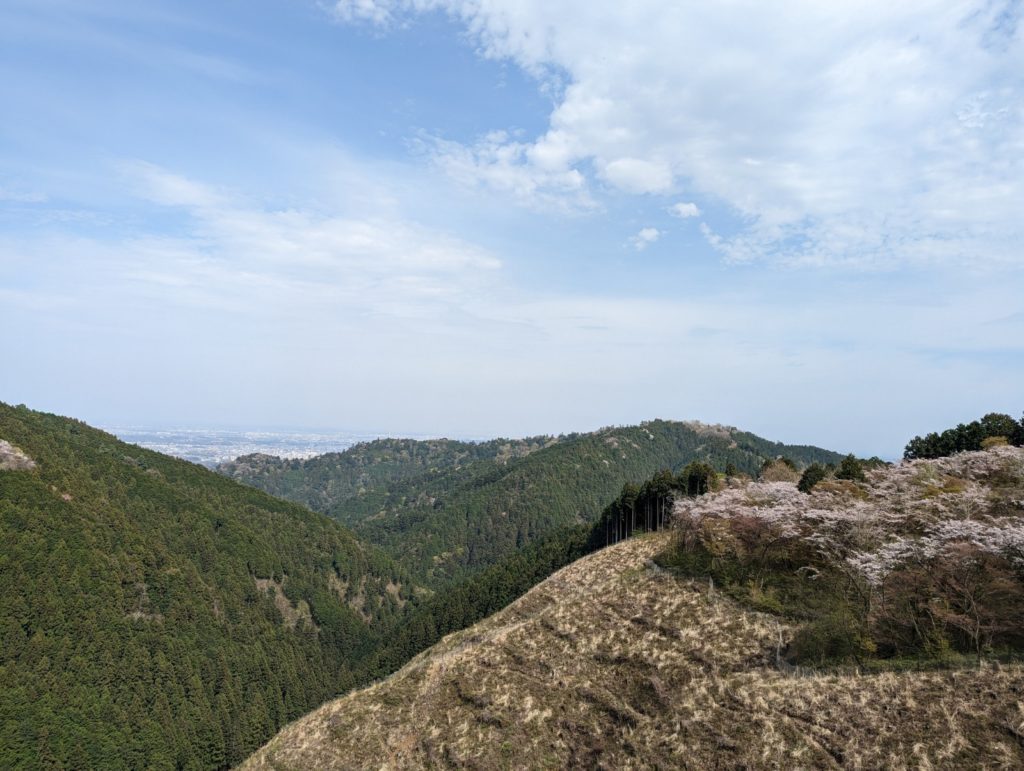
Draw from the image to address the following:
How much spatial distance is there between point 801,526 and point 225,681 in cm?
12598

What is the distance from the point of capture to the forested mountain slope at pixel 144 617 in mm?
88625

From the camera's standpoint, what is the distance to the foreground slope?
21547 mm

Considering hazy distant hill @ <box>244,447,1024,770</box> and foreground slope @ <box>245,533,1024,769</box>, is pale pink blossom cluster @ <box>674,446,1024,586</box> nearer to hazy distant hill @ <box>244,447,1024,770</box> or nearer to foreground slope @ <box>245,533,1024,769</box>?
hazy distant hill @ <box>244,447,1024,770</box>

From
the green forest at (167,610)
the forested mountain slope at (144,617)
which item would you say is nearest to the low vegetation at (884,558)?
the green forest at (167,610)

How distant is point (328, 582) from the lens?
178750 millimetres

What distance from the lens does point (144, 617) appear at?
112 metres

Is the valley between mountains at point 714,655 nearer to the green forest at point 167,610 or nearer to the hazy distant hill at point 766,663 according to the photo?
the hazy distant hill at point 766,663

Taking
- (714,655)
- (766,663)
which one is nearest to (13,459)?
(714,655)

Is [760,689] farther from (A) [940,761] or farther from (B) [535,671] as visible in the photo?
(B) [535,671]

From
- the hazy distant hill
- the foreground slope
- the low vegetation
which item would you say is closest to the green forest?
the low vegetation

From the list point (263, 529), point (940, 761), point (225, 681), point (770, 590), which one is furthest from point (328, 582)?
point (940, 761)

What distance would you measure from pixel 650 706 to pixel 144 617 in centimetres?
12423

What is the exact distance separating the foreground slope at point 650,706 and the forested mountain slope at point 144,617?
258 feet

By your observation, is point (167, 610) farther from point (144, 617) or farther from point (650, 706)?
point (650, 706)
